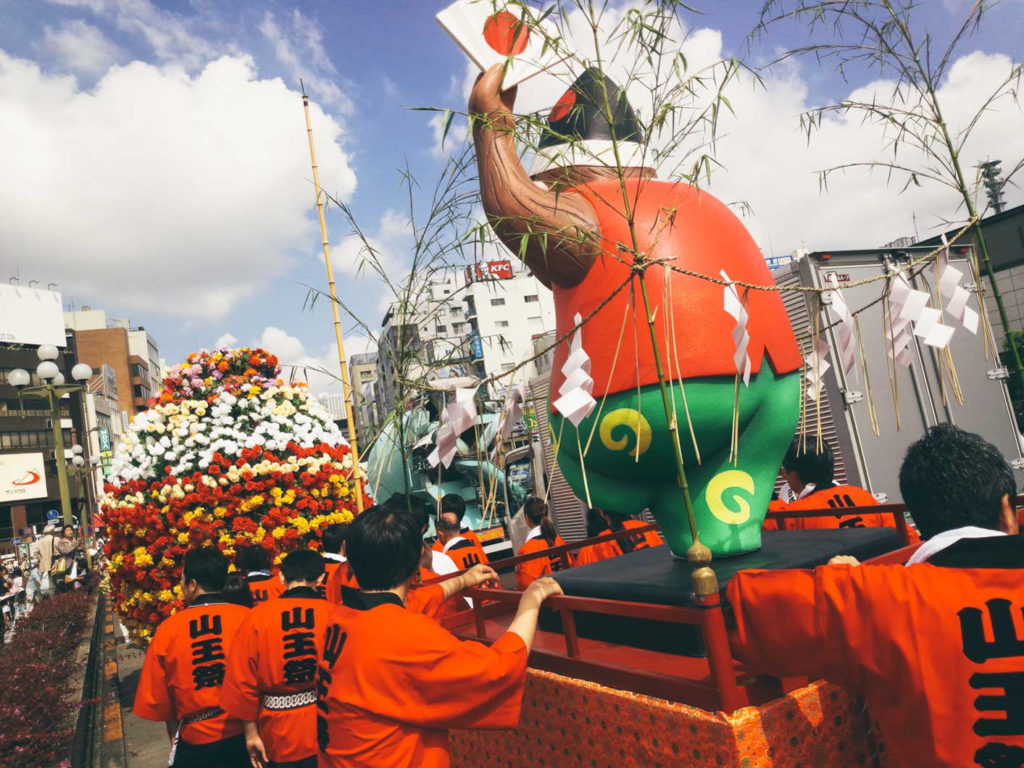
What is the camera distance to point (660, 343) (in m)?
2.79

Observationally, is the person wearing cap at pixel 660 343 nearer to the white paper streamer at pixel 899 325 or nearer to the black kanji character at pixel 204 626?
the white paper streamer at pixel 899 325

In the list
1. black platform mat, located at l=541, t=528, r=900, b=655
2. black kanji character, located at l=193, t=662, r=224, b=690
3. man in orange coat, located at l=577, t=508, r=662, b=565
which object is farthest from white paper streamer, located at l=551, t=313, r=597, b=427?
black kanji character, located at l=193, t=662, r=224, b=690

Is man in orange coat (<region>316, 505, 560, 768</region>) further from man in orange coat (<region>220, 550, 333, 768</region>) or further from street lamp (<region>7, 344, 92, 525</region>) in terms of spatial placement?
street lamp (<region>7, 344, 92, 525</region>)

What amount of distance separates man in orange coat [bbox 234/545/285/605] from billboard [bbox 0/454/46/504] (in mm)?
44238

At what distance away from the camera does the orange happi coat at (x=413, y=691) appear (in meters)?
1.83

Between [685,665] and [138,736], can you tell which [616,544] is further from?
[138,736]

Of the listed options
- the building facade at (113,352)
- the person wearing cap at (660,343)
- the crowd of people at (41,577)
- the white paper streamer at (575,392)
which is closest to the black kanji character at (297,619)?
the person wearing cap at (660,343)

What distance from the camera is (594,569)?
3.18 m

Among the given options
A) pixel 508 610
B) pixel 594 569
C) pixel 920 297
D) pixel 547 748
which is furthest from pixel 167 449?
pixel 920 297

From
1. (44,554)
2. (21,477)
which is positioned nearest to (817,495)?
(44,554)

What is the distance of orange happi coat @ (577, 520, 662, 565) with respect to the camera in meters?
4.32

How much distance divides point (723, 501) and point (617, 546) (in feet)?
5.61

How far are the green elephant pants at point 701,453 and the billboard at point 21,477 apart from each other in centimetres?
4684

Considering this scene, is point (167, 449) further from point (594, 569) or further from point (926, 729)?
point (926, 729)
